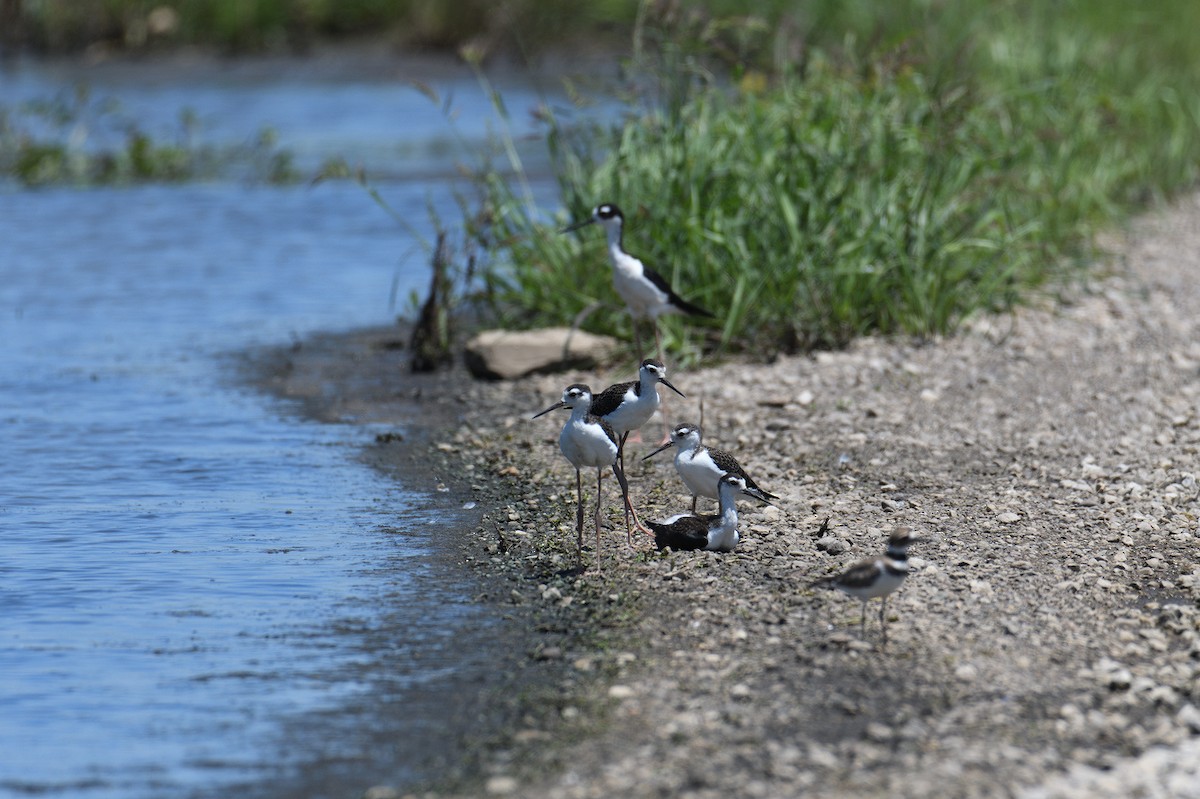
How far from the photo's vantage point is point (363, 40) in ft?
99.8

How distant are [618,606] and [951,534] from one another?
1725mm

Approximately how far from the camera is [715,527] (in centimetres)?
684

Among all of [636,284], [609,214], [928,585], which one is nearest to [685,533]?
[928,585]

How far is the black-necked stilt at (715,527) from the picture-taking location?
22.4 ft

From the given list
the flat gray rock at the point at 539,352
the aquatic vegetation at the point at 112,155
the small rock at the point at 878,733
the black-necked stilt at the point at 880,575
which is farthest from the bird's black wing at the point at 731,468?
the aquatic vegetation at the point at 112,155

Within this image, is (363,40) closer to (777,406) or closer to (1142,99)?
(1142,99)

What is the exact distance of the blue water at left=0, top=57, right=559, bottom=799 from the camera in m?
5.39

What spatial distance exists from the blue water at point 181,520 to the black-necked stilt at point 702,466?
1.19 metres

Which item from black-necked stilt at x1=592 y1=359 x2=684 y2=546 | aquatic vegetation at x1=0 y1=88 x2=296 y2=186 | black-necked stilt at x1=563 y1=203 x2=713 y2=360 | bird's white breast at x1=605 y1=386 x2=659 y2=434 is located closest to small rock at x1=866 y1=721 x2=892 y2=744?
black-necked stilt at x1=592 y1=359 x2=684 y2=546

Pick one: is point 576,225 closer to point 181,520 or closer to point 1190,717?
point 181,520

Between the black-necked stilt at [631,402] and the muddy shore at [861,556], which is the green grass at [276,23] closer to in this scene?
the muddy shore at [861,556]

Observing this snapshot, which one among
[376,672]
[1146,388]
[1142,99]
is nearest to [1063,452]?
[1146,388]

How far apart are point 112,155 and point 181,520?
12.8 metres

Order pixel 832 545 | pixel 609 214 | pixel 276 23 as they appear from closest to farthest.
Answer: pixel 832 545 → pixel 609 214 → pixel 276 23
